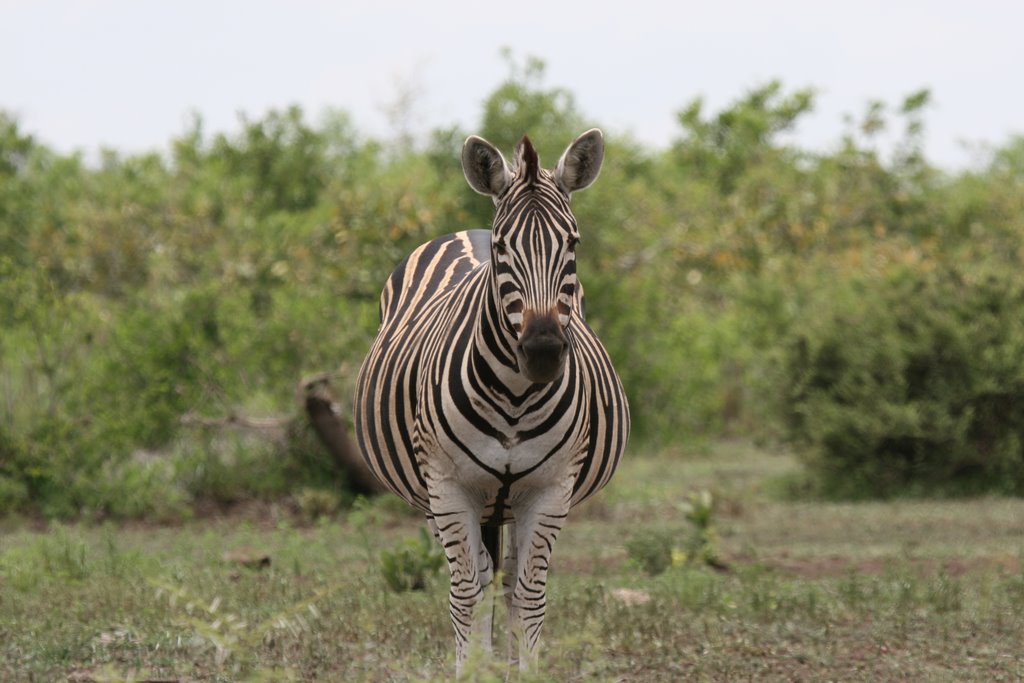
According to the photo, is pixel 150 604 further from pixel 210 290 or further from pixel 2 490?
pixel 210 290

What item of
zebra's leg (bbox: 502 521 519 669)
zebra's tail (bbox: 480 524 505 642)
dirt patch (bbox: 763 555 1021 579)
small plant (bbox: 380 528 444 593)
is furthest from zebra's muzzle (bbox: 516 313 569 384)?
dirt patch (bbox: 763 555 1021 579)

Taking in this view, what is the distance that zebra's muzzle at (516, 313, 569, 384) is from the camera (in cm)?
392

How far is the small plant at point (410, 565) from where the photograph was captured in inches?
294

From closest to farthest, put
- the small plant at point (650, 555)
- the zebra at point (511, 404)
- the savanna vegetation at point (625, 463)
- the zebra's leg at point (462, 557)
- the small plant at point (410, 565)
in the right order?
1. the zebra at point (511, 404)
2. the zebra's leg at point (462, 557)
3. the savanna vegetation at point (625, 463)
4. the small plant at point (410, 565)
5. the small plant at point (650, 555)

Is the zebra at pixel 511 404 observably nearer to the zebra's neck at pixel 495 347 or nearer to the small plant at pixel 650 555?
the zebra's neck at pixel 495 347

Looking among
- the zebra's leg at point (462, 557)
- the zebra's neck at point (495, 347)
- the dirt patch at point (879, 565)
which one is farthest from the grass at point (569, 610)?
the zebra's neck at point (495, 347)

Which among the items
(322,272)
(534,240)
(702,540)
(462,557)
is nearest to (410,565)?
(702,540)

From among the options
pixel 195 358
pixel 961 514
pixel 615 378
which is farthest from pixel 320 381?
pixel 615 378

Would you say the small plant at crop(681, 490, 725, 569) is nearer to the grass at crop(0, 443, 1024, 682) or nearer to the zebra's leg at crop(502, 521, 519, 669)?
the grass at crop(0, 443, 1024, 682)

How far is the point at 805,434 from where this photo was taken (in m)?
14.1

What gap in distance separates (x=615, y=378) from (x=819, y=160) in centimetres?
2274

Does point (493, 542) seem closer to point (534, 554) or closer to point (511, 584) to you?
point (511, 584)

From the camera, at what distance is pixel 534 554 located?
15.3ft

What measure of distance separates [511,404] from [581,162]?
2.84 ft
